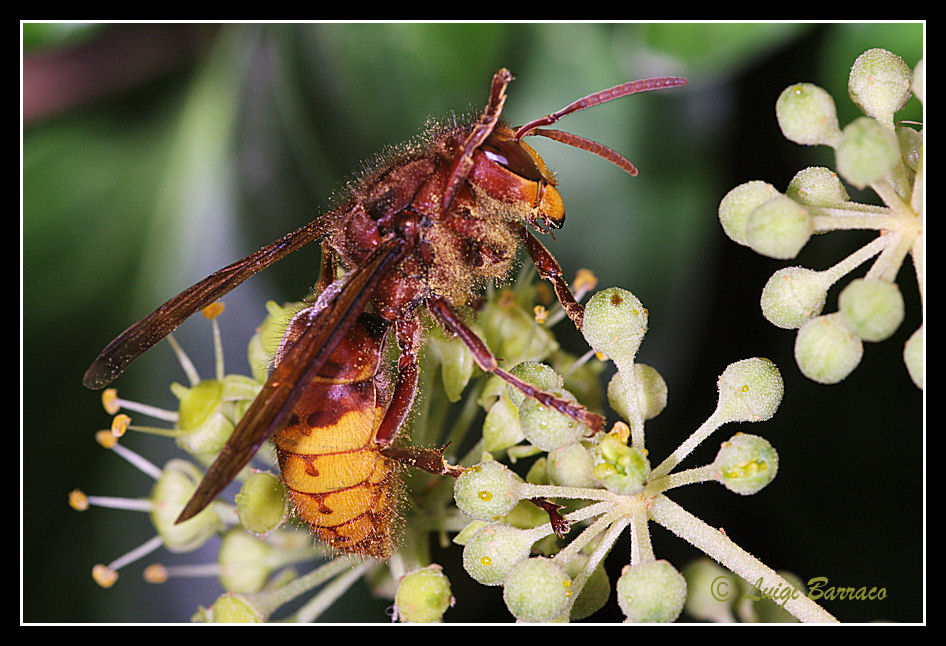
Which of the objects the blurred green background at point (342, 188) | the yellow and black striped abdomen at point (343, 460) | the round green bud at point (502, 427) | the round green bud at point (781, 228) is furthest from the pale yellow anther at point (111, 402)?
the round green bud at point (781, 228)

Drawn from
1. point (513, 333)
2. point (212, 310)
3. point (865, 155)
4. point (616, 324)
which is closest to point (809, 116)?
point (865, 155)

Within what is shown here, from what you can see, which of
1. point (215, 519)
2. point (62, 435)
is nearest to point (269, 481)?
point (215, 519)

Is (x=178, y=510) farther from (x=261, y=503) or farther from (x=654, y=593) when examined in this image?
(x=654, y=593)

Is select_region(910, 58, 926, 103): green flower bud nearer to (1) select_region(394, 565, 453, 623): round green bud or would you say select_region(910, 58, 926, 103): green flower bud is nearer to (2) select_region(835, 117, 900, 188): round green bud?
(2) select_region(835, 117, 900, 188): round green bud

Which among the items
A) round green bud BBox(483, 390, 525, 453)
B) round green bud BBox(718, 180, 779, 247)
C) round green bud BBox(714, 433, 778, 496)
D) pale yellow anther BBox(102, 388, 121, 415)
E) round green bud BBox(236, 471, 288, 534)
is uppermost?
round green bud BBox(718, 180, 779, 247)

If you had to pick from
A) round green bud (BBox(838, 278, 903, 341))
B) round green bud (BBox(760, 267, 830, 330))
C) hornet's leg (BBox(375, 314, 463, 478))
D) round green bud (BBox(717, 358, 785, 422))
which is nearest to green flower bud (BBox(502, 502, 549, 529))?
hornet's leg (BBox(375, 314, 463, 478))
